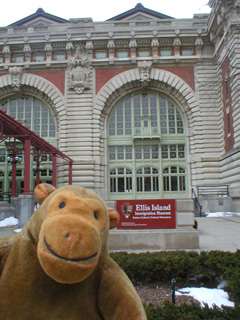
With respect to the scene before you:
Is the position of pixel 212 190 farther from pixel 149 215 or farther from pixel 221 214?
pixel 149 215

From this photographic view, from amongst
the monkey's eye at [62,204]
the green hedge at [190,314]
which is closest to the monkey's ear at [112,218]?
the monkey's eye at [62,204]

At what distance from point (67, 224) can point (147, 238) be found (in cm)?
608

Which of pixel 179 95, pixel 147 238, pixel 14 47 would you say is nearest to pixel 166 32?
pixel 179 95

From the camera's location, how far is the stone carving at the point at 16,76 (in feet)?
80.3

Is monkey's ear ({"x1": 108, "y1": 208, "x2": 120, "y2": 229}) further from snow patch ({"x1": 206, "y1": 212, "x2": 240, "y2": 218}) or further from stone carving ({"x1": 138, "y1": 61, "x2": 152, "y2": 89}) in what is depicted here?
stone carving ({"x1": 138, "y1": 61, "x2": 152, "y2": 89})

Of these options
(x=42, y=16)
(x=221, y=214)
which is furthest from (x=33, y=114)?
(x=221, y=214)

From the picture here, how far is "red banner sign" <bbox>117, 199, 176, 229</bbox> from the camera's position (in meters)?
7.16

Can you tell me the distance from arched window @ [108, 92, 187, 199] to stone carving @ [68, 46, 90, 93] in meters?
3.53

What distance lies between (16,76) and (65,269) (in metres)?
26.0

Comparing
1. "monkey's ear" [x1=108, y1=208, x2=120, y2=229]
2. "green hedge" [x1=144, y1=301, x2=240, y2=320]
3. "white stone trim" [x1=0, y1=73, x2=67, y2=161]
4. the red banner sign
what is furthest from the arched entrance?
"monkey's ear" [x1=108, y1=208, x2=120, y2=229]

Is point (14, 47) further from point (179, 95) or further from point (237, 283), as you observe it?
point (237, 283)

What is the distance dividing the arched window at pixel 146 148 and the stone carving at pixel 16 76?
8.49m

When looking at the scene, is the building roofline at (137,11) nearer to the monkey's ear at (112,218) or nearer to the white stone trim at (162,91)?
the white stone trim at (162,91)

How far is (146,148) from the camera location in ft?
82.9
